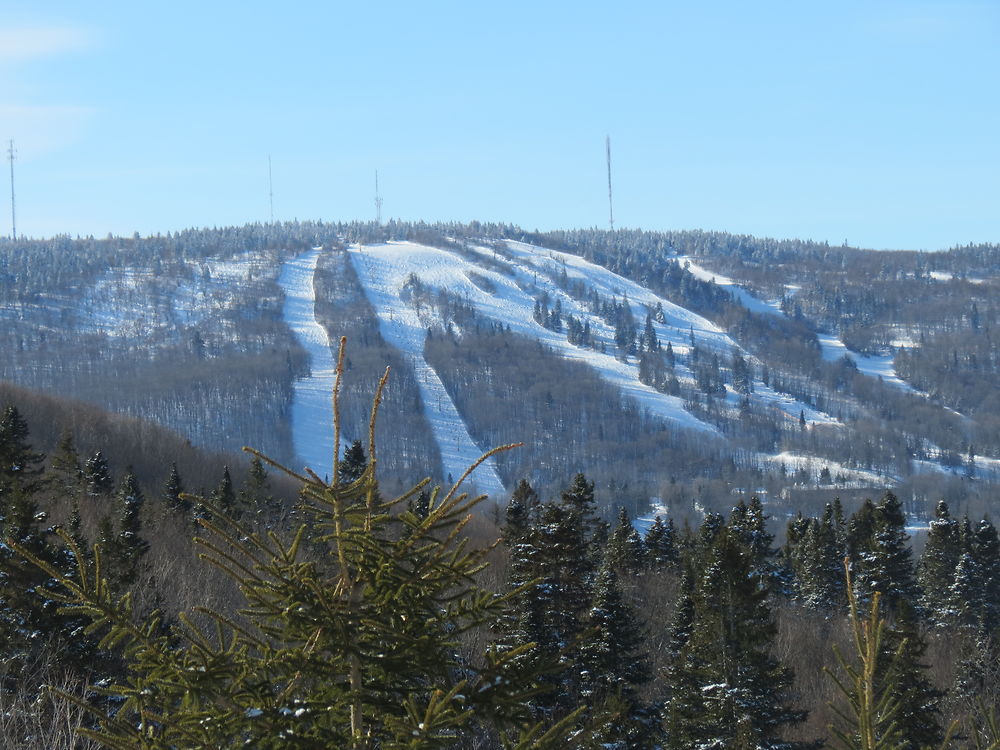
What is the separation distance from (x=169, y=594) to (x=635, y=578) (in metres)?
28.3

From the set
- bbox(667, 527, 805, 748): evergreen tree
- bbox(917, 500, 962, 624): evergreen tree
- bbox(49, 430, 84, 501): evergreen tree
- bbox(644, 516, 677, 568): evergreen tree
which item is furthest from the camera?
bbox(644, 516, 677, 568): evergreen tree

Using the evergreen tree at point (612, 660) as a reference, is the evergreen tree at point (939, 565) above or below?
below

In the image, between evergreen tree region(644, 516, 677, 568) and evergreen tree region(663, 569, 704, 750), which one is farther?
evergreen tree region(644, 516, 677, 568)

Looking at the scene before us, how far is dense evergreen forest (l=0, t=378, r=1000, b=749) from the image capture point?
500cm

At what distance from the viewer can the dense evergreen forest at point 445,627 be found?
500 cm

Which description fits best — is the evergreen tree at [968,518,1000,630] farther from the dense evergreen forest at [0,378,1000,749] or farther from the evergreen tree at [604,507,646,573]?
the evergreen tree at [604,507,646,573]

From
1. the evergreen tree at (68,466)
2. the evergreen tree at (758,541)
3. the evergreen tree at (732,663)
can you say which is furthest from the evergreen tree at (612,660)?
the evergreen tree at (68,466)

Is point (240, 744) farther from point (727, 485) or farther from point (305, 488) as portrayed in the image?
point (727, 485)

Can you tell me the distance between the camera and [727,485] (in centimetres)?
17288

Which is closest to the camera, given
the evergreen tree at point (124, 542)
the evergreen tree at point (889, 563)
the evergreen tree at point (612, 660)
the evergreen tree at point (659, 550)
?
the evergreen tree at point (124, 542)

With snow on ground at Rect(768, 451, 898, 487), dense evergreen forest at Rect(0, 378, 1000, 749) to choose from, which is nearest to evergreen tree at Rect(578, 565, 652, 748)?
dense evergreen forest at Rect(0, 378, 1000, 749)

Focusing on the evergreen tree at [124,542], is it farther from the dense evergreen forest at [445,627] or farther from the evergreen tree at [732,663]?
the evergreen tree at [732,663]

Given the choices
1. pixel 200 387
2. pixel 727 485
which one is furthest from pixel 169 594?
pixel 200 387

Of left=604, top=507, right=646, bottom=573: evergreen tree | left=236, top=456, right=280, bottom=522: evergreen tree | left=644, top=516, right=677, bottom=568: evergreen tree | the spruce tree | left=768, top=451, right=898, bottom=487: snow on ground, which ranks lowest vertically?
left=768, top=451, right=898, bottom=487: snow on ground
